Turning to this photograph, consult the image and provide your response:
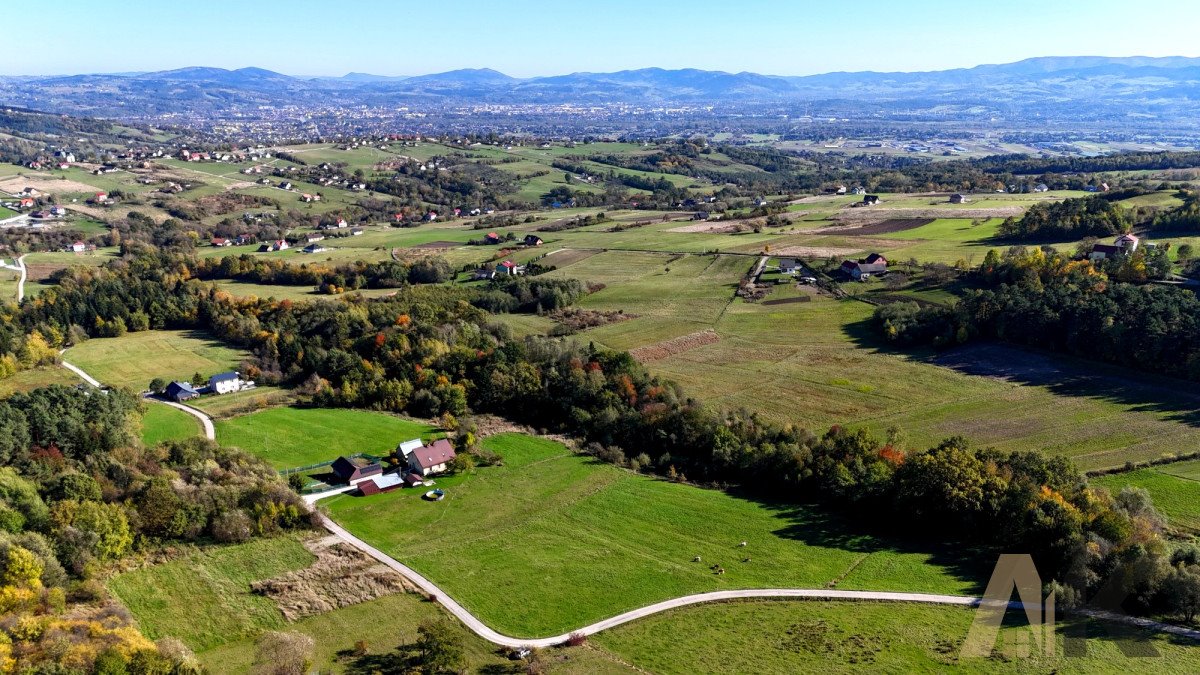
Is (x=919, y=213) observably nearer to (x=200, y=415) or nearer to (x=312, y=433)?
(x=312, y=433)

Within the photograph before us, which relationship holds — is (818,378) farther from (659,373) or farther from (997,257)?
(997,257)

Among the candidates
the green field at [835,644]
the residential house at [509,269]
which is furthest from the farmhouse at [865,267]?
the green field at [835,644]

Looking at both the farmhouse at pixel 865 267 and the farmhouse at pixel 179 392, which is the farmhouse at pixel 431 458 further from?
the farmhouse at pixel 865 267

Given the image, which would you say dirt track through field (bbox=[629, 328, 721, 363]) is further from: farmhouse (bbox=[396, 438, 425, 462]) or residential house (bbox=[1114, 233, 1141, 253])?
residential house (bbox=[1114, 233, 1141, 253])

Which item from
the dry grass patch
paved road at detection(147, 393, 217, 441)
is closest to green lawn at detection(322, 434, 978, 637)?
the dry grass patch

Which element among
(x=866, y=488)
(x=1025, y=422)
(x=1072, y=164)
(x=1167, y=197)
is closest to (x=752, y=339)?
(x=1025, y=422)
